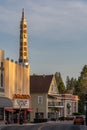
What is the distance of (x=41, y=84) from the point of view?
4683 inches

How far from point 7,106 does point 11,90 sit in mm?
6963

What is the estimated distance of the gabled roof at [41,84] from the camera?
117 metres

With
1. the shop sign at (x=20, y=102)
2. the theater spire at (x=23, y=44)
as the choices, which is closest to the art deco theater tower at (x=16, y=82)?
the shop sign at (x=20, y=102)

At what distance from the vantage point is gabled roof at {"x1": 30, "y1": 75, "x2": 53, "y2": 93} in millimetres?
117312

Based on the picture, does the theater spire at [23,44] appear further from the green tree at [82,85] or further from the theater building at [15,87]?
the green tree at [82,85]

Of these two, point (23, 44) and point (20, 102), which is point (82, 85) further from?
point (20, 102)

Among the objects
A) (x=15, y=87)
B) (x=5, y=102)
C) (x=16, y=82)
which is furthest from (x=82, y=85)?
(x=5, y=102)

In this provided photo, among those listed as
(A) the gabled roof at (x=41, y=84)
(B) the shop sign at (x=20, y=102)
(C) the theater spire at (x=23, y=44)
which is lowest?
(B) the shop sign at (x=20, y=102)

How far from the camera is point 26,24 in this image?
427 feet

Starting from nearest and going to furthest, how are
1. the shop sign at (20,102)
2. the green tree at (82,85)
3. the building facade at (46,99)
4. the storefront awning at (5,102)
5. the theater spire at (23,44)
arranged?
1. the storefront awning at (5,102)
2. the shop sign at (20,102)
3. the building facade at (46,99)
4. the theater spire at (23,44)
5. the green tree at (82,85)

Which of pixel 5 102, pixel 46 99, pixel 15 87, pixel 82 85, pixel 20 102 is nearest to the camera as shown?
pixel 5 102

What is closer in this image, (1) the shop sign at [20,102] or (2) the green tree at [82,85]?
(1) the shop sign at [20,102]

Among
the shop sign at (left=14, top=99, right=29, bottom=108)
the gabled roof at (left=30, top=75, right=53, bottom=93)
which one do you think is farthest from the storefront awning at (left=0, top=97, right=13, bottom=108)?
the gabled roof at (left=30, top=75, right=53, bottom=93)

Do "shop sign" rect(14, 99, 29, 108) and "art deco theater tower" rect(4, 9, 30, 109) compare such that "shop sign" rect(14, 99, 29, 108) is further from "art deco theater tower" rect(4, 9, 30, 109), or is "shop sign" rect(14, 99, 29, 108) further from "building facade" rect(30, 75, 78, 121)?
"building facade" rect(30, 75, 78, 121)
